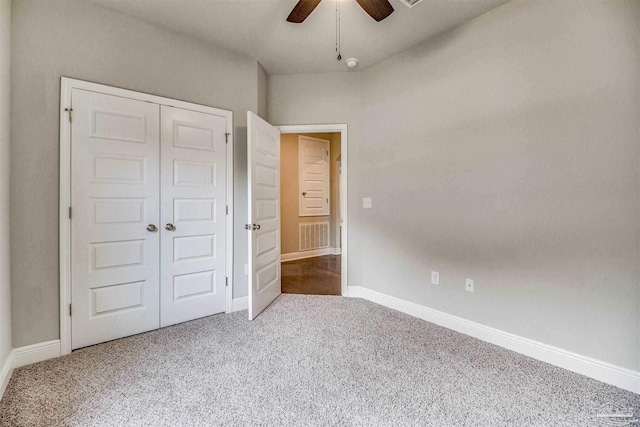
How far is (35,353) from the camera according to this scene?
2.02 meters

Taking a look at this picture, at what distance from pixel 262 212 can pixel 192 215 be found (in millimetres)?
662

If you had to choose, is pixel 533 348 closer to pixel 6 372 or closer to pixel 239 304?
pixel 239 304

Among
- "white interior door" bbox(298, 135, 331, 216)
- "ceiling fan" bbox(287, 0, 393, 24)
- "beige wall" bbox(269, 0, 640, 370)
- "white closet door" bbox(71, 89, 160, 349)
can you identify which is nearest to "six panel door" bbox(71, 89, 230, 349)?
"white closet door" bbox(71, 89, 160, 349)

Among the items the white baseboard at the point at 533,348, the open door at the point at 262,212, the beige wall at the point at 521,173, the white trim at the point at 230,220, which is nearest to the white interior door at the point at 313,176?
the open door at the point at 262,212

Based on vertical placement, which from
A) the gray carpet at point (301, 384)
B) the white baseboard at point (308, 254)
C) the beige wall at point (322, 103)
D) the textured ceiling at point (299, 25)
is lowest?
the gray carpet at point (301, 384)

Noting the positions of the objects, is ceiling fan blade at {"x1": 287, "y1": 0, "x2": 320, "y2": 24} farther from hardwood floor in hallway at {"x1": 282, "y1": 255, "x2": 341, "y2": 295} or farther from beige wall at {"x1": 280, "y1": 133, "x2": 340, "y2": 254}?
beige wall at {"x1": 280, "y1": 133, "x2": 340, "y2": 254}

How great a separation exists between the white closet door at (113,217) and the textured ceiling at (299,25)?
31.0 inches

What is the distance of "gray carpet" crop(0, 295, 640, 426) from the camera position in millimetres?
1479

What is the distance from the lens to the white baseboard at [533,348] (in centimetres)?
174

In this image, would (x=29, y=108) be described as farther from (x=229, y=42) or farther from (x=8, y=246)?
(x=229, y=42)

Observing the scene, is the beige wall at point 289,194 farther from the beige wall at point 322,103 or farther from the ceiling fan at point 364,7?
the ceiling fan at point 364,7

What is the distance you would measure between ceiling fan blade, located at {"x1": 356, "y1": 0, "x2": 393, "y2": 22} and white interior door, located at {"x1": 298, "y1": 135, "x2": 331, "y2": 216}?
147 inches

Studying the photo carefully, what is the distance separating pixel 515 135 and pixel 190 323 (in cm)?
313

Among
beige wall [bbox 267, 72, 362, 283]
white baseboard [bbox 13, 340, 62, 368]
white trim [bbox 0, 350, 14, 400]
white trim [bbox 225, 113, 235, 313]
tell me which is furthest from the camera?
beige wall [bbox 267, 72, 362, 283]
